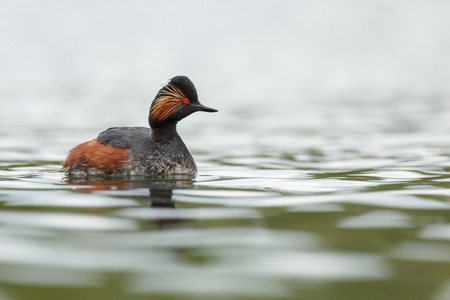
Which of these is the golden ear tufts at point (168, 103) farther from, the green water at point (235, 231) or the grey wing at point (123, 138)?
the green water at point (235, 231)

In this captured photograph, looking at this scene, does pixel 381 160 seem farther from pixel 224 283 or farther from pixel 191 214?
pixel 224 283

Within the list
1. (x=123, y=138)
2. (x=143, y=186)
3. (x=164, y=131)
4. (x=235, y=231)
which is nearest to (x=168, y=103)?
(x=164, y=131)

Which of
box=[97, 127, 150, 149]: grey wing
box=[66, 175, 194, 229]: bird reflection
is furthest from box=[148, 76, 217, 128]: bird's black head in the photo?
box=[66, 175, 194, 229]: bird reflection

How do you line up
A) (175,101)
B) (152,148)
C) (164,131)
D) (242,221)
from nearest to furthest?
(242,221)
(152,148)
(175,101)
(164,131)

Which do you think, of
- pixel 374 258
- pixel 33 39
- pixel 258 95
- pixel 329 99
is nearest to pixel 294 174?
pixel 374 258

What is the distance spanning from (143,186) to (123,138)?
160cm

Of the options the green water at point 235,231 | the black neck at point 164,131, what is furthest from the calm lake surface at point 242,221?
the black neck at point 164,131

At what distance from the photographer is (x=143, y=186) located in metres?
8.23

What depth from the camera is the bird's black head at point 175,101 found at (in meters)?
9.62

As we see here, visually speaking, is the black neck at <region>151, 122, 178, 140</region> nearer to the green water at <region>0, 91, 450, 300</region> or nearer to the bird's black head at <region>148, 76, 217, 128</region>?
the bird's black head at <region>148, 76, 217, 128</region>

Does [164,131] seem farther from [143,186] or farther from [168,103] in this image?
[143,186]

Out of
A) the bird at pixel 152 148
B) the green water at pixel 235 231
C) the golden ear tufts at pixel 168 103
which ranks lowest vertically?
the green water at pixel 235 231

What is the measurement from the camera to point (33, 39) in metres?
95.8

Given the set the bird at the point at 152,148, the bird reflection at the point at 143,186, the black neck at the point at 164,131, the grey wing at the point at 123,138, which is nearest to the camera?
the bird reflection at the point at 143,186
